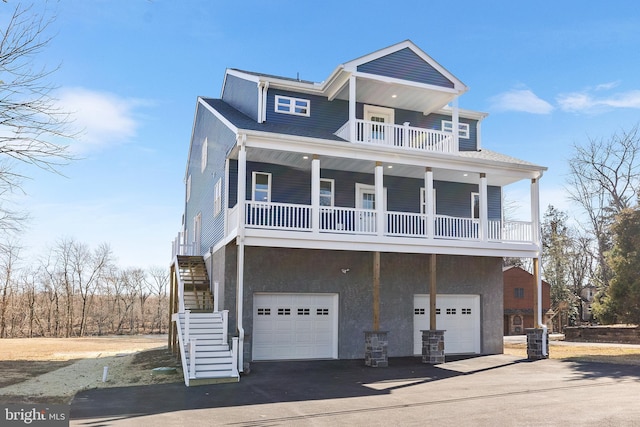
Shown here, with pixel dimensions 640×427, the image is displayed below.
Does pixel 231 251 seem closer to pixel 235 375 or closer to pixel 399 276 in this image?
pixel 235 375

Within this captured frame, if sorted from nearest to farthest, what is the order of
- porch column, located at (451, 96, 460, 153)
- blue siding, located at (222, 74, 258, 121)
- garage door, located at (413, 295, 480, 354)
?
porch column, located at (451, 96, 460, 153)
garage door, located at (413, 295, 480, 354)
blue siding, located at (222, 74, 258, 121)

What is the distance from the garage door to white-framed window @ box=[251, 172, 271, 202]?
632 cm

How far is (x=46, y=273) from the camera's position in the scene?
159 ft

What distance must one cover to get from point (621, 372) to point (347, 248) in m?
7.93

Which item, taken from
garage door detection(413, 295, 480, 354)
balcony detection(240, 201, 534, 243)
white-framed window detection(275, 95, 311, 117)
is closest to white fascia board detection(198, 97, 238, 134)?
white-framed window detection(275, 95, 311, 117)

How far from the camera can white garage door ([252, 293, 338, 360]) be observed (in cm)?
1741

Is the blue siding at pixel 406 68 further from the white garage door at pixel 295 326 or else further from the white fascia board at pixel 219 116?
the white garage door at pixel 295 326

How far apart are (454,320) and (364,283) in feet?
12.7

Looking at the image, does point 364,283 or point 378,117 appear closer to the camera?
point 364,283

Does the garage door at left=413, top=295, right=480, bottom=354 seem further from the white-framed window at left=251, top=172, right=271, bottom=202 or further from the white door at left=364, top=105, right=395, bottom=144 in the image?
the white-framed window at left=251, top=172, right=271, bottom=202

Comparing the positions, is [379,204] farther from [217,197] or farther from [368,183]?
[217,197]

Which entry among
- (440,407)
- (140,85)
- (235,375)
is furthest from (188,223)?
(440,407)

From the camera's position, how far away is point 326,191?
763 inches

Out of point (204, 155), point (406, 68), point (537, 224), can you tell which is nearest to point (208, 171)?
point (204, 155)
